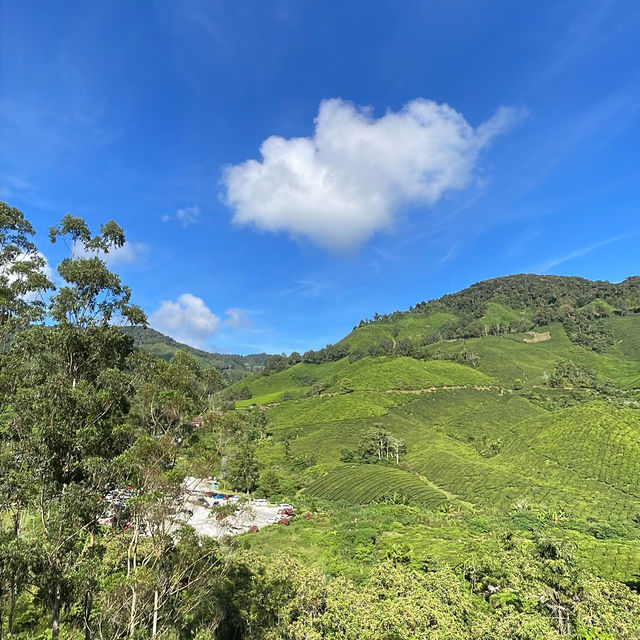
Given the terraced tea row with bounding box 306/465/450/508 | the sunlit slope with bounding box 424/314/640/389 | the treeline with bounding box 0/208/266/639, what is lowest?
the terraced tea row with bounding box 306/465/450/508

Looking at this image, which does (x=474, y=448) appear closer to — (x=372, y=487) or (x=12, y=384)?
(x=372, y=487)

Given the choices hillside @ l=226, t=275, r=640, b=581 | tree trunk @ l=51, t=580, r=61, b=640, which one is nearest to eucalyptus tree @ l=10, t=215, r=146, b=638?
tree trunk @ l=51, t=580, r=61, b=640

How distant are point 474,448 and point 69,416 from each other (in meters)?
87.4

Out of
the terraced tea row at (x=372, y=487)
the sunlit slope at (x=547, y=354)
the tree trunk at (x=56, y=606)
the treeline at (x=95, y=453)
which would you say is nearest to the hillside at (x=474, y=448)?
the terraced tea row at (x=372, y=487)

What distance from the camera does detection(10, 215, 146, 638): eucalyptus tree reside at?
520 inches

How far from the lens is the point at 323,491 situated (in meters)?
68.2

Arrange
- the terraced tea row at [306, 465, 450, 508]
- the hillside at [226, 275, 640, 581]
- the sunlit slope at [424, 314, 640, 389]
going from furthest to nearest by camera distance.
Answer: the sunlit slope at [424, 314, 640, 389]
the terraced tea row at [306, 465, 450, 508]
the hillside at [226, 275, 640, 581]

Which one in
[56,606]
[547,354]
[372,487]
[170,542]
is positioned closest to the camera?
[56,606]

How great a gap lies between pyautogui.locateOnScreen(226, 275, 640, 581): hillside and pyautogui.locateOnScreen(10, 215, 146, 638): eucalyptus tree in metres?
24.2

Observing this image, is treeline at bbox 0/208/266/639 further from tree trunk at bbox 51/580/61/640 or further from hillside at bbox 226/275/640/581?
hillside at bbox 226/275/640/581

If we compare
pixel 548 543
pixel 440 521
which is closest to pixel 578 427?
pixel 440 521

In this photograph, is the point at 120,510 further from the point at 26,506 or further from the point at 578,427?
the point at 578,427

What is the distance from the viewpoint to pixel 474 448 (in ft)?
283

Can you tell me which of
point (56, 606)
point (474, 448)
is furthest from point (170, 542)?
point (474, 448)
